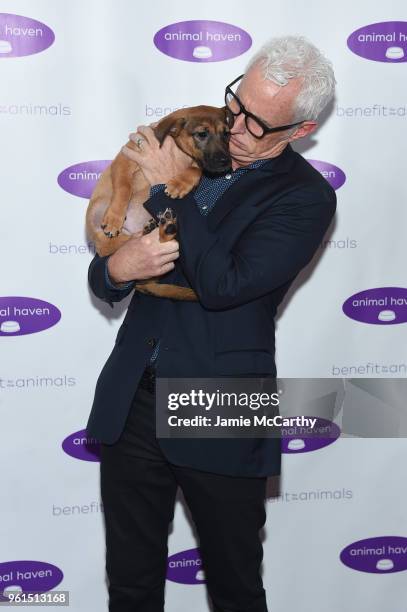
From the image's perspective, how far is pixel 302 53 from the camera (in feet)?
6.70

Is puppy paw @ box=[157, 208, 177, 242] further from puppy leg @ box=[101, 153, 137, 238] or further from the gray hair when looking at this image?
the gray hair

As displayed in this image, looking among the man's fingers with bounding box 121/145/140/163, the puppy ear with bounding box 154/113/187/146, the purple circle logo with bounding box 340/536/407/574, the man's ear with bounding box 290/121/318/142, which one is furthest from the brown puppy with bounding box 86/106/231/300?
the purple circle logo with bounding box 340/536/407/574

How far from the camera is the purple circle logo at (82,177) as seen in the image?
2.88 m

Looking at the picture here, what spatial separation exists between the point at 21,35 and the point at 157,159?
108 cm

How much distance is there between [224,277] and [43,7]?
5.02 ft

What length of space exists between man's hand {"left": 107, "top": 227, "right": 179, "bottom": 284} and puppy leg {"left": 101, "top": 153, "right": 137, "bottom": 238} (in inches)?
9.0

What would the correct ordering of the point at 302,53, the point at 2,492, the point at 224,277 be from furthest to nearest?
the point at 2,492
the point at 302,53
the point at 224,277

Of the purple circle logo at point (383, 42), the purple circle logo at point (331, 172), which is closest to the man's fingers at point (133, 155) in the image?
the purple circle logo at point (331, 172)

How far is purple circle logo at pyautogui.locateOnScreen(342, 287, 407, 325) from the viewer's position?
3.13 meters

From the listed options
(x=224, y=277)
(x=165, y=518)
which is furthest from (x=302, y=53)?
(x=165, y=518)

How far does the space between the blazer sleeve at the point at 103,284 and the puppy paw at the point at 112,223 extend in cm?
9

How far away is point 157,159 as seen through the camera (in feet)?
6.82

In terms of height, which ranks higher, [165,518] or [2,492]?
[165,518]

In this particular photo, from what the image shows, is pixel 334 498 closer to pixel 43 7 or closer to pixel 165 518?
pixel 165 518
